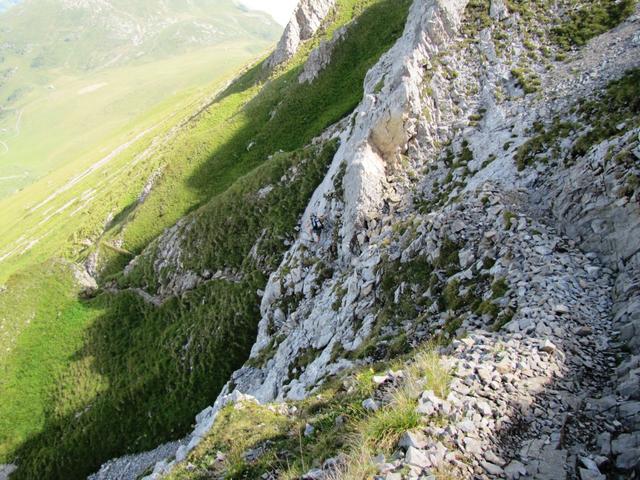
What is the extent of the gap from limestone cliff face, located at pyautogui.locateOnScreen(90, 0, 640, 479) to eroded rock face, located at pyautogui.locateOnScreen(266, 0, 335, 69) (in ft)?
153

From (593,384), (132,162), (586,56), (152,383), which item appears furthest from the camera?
(132,162)

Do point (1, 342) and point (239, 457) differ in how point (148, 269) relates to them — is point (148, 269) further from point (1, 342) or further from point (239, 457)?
point (239, 457)

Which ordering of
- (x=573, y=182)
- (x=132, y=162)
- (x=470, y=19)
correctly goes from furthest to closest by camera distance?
(x=132, y=162), (x=470, y=19), (x=573, y=182)

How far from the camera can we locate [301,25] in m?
79.6

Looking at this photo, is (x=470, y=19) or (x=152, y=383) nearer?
(x=470, y=19)

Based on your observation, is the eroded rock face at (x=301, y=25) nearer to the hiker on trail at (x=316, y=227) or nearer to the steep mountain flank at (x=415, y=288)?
the steep mountain flank at (x=415, y=288)

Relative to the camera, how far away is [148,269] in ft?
152

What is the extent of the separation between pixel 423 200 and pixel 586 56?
13.5 m

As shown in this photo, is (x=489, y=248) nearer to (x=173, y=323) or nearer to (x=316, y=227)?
(x=316, y=227)

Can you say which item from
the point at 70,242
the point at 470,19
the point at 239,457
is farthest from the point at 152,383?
the point at 70,242

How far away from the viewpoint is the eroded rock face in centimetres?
7850

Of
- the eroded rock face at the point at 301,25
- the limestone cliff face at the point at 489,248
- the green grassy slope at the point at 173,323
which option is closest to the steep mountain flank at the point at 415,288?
the limestone cliff face at the point at 489,248

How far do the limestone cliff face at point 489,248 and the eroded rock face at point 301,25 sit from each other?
46.7 m

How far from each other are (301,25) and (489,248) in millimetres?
79167
